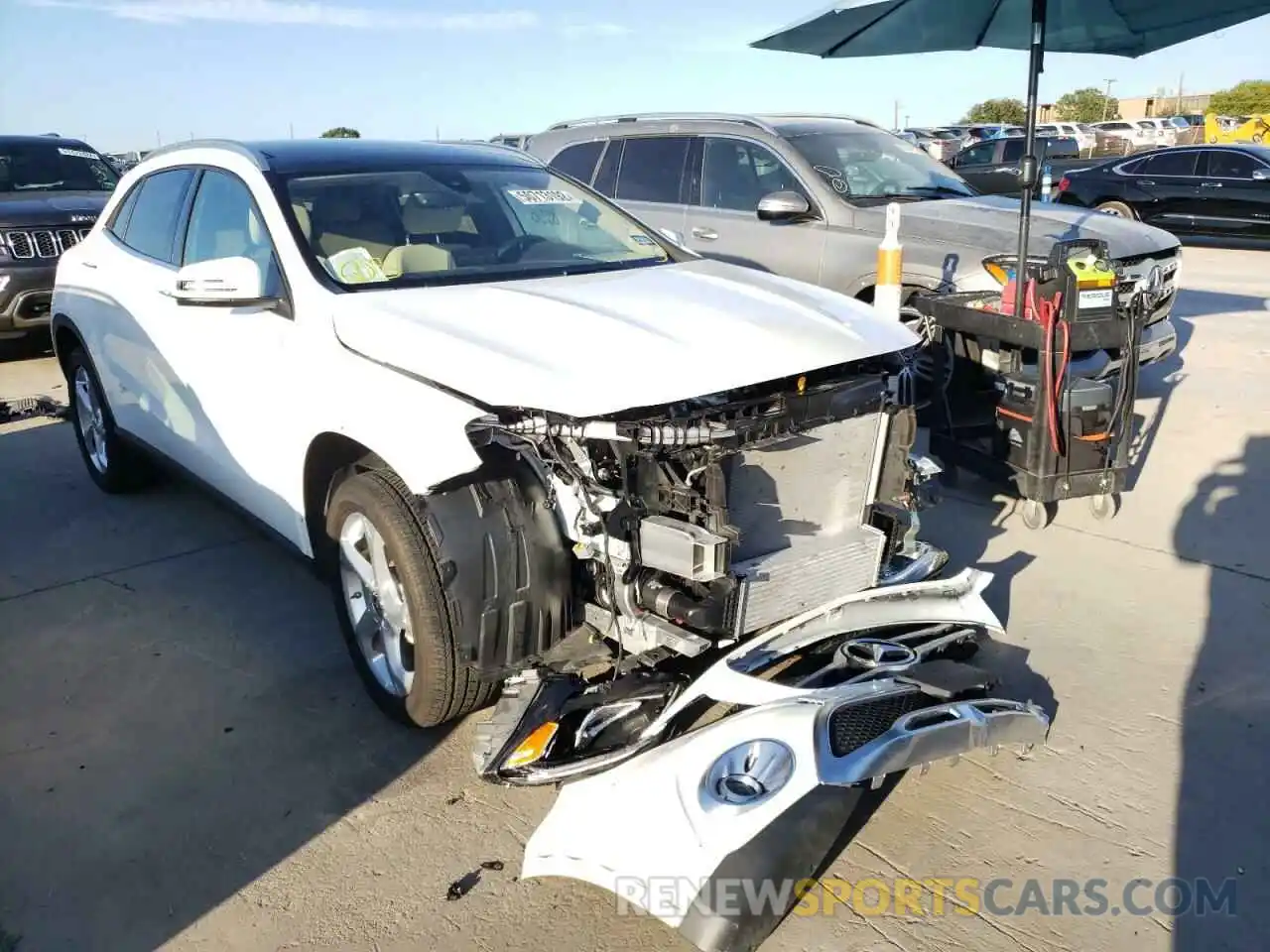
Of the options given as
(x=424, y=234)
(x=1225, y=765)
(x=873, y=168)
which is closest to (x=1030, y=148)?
(x=873, y=168)

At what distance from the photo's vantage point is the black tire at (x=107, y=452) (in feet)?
18.1

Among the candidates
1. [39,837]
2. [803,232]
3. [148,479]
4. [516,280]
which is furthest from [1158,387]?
[39,837]

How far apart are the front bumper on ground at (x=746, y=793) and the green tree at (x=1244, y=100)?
174ft

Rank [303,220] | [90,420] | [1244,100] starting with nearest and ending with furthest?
[303,220]
[90,420]
[1244,100]

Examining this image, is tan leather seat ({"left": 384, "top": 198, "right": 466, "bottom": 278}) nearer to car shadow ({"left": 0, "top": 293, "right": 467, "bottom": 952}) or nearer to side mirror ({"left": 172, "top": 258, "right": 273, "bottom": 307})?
side mirror ({"left": 172, "top": 258, "right": 273, "bottom": 307})

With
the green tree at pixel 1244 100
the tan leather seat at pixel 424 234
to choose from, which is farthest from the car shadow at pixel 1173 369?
the green tree at pixel 1244 100

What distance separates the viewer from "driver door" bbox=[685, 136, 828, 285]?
711 centimetres

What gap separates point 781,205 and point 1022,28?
1.72 m

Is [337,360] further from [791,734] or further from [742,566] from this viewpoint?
[791,734]

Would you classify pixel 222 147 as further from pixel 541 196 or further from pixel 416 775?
pixel 416 775

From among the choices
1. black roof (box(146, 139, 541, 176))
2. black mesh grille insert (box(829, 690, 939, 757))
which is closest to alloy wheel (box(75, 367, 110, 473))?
black roof (box(146, 139, 541, 176))

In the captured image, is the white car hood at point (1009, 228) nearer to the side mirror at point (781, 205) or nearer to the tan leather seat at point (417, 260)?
the side mirror at point (781, 205)

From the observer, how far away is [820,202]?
7070 mm

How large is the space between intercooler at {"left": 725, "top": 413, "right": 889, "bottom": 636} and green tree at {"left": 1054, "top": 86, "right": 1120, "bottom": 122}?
65076mm
